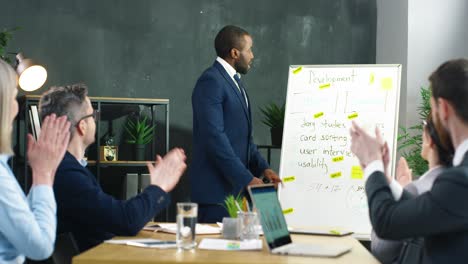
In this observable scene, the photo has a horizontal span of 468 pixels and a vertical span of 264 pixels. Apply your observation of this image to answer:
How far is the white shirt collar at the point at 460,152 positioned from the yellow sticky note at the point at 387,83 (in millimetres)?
2844

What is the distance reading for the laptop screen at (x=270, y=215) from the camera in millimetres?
2371

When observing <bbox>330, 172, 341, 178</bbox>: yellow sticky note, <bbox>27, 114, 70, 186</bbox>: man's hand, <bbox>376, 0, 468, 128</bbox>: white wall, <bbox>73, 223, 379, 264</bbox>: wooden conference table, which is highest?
<bbox>376, 0, 468, 128</bbox>: white wall

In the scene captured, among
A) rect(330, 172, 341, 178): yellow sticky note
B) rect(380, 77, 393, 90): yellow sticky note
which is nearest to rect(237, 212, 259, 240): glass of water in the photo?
rect(330, 172, 341, 178): yellow sticky note

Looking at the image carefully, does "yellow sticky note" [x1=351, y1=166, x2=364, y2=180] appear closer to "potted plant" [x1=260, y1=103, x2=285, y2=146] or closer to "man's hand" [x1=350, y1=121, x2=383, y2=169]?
"potted plant" [x1=260, y1=103, x2=285, y2=146]

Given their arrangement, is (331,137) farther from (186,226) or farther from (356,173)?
(186,226)

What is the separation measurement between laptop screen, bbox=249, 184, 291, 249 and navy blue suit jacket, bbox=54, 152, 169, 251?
420 millimetres

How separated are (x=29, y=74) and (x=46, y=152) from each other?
3233mm

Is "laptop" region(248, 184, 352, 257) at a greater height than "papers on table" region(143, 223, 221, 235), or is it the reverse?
"laptop" region(248, 184, 352, 257)

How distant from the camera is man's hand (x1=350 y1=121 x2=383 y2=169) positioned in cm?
212

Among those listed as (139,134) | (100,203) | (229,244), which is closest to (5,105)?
(100,203)

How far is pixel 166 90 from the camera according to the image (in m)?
5.95

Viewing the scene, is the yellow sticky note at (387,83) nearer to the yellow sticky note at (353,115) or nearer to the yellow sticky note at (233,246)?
the yellow sticky note at (353,115)

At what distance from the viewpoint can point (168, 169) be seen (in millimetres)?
2670

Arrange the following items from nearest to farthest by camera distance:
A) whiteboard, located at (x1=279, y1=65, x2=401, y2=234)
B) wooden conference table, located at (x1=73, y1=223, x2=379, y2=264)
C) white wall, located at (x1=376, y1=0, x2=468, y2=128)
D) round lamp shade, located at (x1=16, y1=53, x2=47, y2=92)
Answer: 1. wooden conference table, located at (x1=73, y1=223, x2=379, y2=264)
2. whiteboard, located at (x1=279, y1=65, x2=401, y2=234)
3. round lamp shade, located at (x1=16, y1=53, x2=47, y2=92)
4. white wall, located at (x1=376, y1=0, x2=468, y2=128)
